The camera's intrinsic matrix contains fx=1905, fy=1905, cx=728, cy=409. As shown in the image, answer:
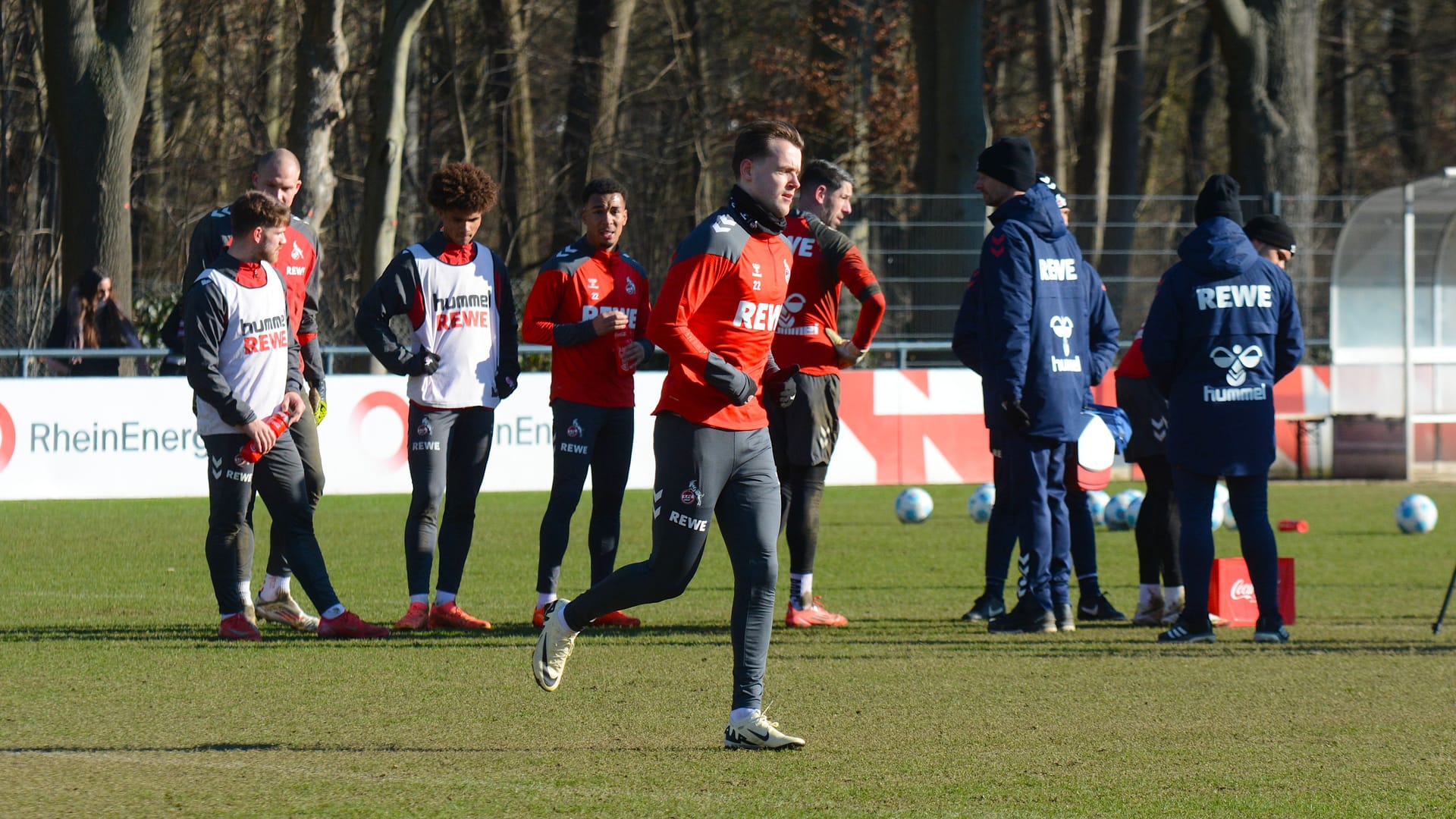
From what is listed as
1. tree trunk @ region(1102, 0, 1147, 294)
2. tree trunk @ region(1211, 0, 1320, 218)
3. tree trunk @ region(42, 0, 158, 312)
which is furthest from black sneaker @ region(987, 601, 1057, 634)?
tree trunk @ region(1102, 0, 1147, 294)

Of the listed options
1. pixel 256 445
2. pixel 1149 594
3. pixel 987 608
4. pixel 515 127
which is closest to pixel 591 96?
pixel 515 127

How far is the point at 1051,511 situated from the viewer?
9.09 meters

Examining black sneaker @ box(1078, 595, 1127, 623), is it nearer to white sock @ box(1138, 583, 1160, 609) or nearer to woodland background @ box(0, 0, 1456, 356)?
white sock @ box(1138, 583, 1160, 609)

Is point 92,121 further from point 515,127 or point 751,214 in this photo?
point 751,214

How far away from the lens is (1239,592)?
9.53 meters

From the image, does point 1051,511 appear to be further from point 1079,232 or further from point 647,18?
point 647,18

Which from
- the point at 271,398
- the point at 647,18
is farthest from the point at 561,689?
the point at 647,18

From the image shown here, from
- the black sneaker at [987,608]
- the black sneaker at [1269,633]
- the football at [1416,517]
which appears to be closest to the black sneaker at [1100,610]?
the black sneaker at [987,608]

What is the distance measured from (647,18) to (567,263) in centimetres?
2594

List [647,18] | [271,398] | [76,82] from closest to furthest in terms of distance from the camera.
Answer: [271,398]
[76,82]
[647,18]

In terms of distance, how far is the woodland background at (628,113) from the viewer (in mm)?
19906

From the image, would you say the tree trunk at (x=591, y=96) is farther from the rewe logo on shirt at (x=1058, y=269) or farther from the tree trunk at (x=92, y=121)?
the rewe logo on shirt at (x=1058, y=269)

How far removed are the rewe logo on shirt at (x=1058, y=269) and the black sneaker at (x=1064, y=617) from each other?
61.8 inches

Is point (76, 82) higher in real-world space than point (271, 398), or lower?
higher
